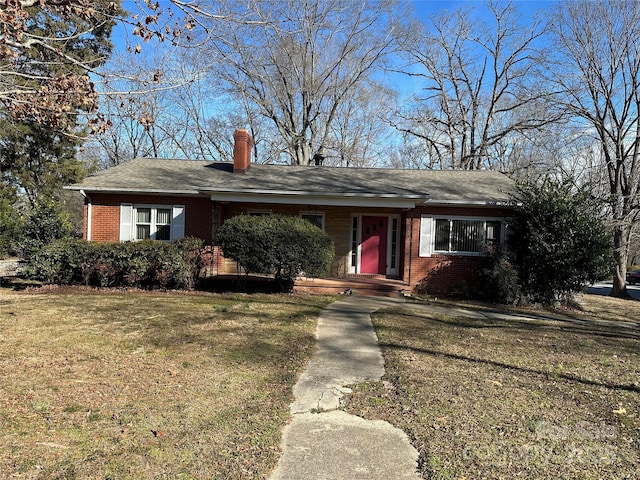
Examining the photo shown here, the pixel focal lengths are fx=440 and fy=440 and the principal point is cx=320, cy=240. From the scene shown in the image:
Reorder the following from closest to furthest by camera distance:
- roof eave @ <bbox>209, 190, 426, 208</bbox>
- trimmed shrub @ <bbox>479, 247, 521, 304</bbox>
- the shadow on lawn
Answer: the shadow on lawn → trimmed shrub @ <bbox>479, 247, 521, 304</bbox> → roof eave @ <bbox>209, 190, 426, 208</bbox>

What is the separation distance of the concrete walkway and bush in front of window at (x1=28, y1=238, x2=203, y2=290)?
644 centimetres

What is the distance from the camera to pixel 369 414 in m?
4.11

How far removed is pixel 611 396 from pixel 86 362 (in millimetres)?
5981

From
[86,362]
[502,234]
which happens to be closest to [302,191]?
[502,234]

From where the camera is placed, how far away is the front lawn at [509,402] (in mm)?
3312

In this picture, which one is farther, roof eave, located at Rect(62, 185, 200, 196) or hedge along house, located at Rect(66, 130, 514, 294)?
roof eave, located at Rect(62, 185, 200, 196)

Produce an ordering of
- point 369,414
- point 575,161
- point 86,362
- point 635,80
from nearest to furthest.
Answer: point 369,414, point 86,362, point 635,80, point 575,161

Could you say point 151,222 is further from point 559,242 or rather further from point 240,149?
point 559,242

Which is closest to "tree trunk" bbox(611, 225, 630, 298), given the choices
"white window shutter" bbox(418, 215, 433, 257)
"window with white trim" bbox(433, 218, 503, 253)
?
"window with white trim" bbox(433, 218, 503, 253)

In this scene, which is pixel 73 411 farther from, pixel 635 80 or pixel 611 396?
pixel 635 80

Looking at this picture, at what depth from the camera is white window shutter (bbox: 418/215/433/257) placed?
13.5 m

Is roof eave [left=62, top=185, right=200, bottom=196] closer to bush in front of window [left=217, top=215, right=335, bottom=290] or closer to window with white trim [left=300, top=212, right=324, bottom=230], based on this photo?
bush in front of window [left=217, top=215, right=335, bottom=290]

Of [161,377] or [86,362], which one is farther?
[86,362]

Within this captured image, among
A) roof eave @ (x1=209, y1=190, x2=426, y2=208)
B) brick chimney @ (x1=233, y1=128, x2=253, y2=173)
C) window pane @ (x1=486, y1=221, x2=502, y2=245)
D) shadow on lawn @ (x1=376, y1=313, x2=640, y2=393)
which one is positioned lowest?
shadow on lawn @ (x1=376, y1=313, x2=640, y2=393)
